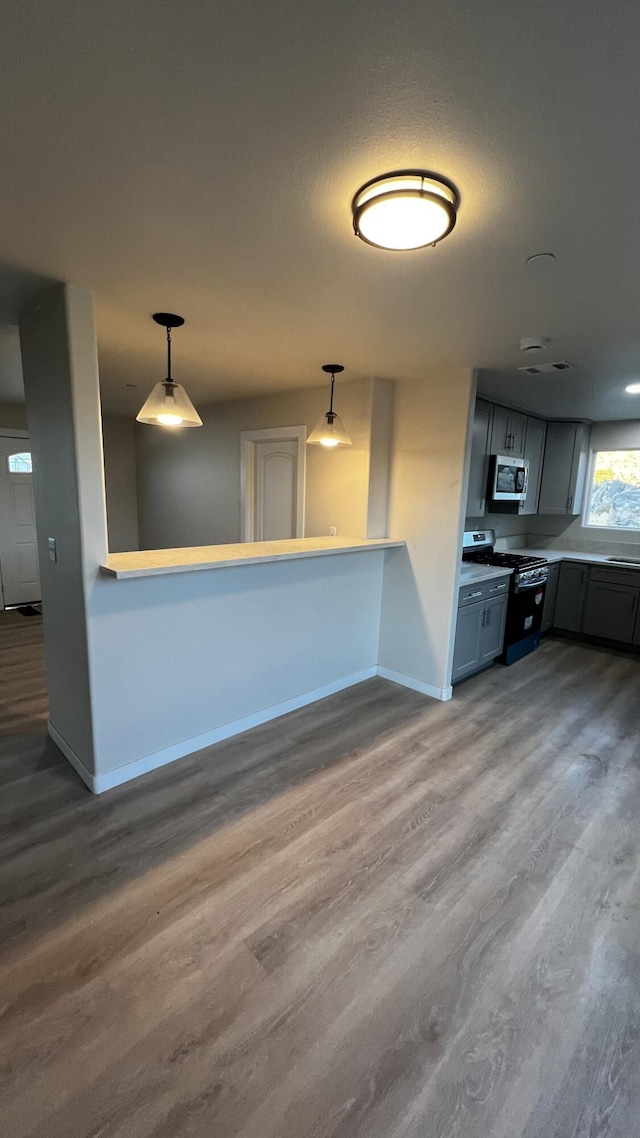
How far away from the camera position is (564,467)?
16.6 ft

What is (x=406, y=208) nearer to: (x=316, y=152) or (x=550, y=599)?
(x=316, y=152)

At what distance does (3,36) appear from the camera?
2.85 ft

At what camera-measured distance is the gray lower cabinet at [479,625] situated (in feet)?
12.0

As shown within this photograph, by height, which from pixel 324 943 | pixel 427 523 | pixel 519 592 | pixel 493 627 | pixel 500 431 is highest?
pixel 500 431

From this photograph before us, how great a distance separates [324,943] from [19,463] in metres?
5.74

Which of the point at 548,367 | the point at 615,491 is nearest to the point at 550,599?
the point at 615,491

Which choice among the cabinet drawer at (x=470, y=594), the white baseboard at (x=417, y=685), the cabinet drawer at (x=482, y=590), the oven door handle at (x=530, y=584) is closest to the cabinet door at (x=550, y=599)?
the oven door handle at (x=530, y=584)

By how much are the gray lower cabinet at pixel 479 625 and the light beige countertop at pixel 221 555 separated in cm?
76

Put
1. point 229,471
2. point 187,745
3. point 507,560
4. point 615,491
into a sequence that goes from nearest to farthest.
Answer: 1. point 187,745
2. point 507,560
3. point 229,471
4. point 615,491

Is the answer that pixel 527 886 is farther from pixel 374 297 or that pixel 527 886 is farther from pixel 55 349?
pixel 55 349

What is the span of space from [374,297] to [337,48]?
114 cm

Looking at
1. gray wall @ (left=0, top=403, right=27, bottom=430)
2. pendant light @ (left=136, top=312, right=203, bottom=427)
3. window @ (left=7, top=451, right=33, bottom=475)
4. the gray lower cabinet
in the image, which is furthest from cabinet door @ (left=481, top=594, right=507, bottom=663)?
gray wall @ (left=0, top=403, right=27, bottom=430)

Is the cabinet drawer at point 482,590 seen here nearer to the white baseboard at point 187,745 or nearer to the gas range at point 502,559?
the gas range at point 502,559

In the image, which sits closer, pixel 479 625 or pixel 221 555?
pixel 221 555
